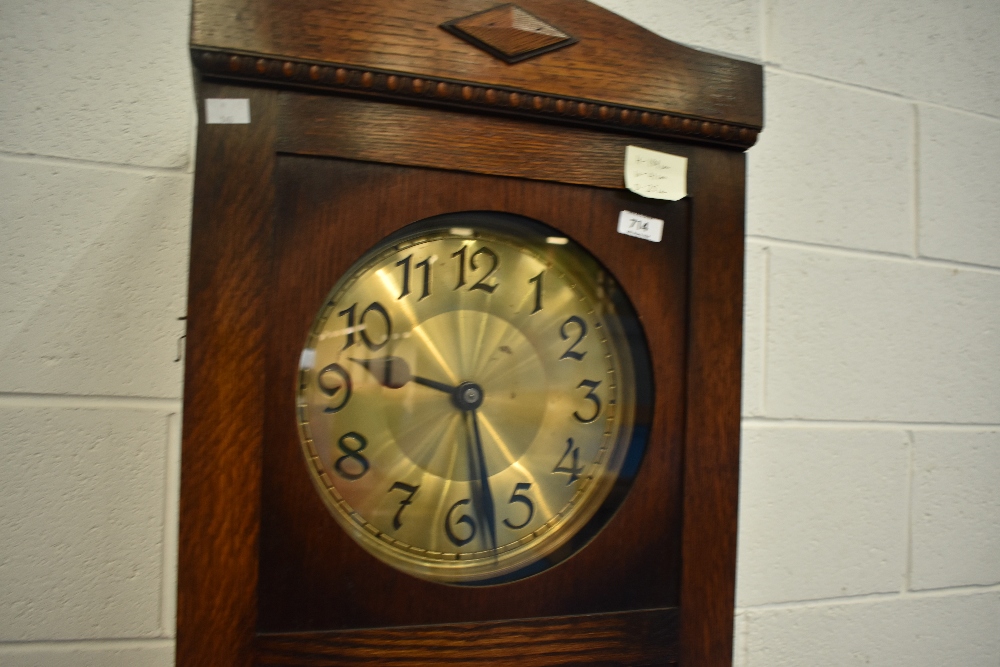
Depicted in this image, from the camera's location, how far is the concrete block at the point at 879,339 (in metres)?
1.10

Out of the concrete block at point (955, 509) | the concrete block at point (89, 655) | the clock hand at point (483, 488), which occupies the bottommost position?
the concrete block at point (89, 655)

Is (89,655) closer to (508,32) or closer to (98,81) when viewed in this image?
(98,81)

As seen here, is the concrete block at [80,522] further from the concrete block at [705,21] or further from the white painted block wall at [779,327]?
the concrete block at [705,21]

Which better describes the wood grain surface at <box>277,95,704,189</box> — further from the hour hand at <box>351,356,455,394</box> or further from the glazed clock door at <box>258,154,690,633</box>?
the hour hand at <box>351,356,455,394</box>

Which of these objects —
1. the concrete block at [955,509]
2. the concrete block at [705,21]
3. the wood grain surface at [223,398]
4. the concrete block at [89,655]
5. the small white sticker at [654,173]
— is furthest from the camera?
the concrete block at [955,509]

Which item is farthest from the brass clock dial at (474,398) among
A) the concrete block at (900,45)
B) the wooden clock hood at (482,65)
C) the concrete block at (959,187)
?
the concrete block at (959,187)

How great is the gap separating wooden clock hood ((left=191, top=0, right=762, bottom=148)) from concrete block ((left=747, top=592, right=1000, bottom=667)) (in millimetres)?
813

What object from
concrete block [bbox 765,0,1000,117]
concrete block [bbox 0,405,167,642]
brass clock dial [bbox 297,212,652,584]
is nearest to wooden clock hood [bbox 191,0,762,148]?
brass clock dial [bbox 297,212,652,584]

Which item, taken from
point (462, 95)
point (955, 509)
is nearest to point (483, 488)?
point (462, 95)

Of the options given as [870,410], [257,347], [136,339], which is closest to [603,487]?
[257,347]

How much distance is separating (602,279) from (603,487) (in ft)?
0.62

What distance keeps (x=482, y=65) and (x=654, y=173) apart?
0.58ft

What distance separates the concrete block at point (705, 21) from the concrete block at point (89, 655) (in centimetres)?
105

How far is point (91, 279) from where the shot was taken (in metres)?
0.80
